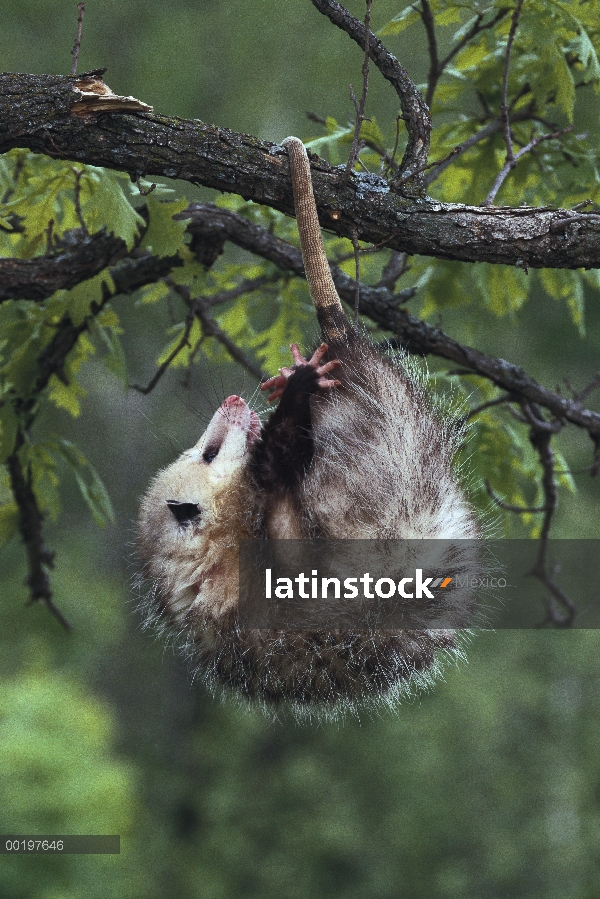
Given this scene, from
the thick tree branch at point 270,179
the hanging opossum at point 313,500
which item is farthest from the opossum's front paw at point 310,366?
the thick tree branch at point 270,179

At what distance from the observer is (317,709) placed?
218 centimetres

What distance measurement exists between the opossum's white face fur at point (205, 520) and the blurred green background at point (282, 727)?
4.71m

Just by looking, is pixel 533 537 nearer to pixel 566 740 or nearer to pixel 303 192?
pixel 303 192

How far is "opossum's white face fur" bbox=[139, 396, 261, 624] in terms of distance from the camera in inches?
85.8

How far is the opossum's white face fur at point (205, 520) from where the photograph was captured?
2.18m

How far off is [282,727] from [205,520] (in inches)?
284

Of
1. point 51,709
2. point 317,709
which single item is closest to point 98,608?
point 51,709

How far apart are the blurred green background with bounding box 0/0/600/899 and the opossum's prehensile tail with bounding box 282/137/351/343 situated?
15.9ft

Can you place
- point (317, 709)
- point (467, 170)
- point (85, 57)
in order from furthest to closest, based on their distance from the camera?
point (85, 57), point (467, 170), point (317, 709)

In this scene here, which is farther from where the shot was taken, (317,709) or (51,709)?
(51,709)

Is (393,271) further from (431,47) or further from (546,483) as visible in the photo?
(546,483)

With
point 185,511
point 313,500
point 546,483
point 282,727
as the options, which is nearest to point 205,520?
point 185,511

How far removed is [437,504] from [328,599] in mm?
302

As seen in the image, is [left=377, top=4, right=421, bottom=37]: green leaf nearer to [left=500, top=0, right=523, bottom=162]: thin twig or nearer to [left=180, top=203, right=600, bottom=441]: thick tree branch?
[left=500, top=0, right=523, bottom=162]: thin twig
